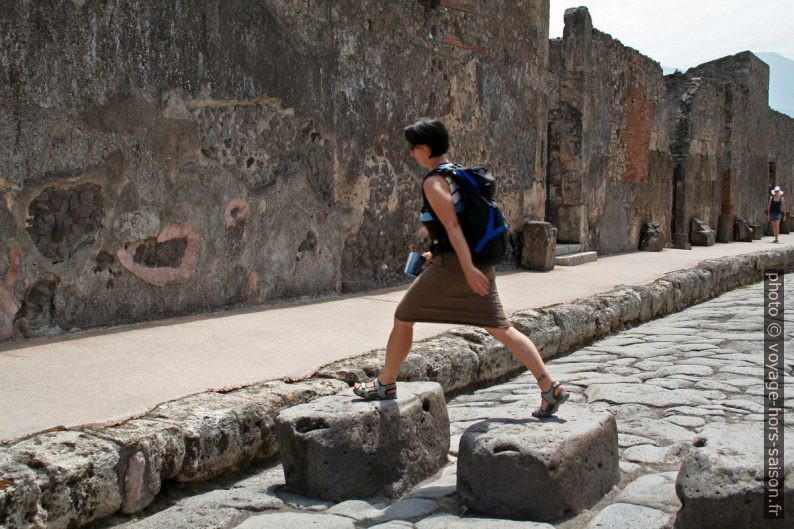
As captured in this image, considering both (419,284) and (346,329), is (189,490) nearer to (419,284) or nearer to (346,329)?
(419,284)

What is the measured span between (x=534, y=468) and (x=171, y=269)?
121 inches

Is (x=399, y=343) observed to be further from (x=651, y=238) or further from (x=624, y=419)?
(x=651, y=238)

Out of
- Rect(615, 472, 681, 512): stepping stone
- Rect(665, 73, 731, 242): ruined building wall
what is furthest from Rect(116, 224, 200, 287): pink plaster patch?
Rect(665, 73, 731, 242): ruined building wall

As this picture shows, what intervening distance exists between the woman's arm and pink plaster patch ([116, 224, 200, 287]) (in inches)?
93.7

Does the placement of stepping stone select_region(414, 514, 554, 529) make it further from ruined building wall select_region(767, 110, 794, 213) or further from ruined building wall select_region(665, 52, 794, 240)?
ruined building wall select_region(767, 110, 794, 213)

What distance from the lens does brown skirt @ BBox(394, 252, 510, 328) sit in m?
3.28

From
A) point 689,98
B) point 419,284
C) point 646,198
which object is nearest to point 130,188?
point 419,284

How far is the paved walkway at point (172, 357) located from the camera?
3.13 metres

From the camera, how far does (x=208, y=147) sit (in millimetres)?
5391

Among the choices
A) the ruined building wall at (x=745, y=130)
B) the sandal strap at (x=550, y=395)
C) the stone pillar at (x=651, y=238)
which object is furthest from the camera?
the ruined building wall at (x=745, y=130)

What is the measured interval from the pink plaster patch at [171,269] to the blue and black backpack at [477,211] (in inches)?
92.2

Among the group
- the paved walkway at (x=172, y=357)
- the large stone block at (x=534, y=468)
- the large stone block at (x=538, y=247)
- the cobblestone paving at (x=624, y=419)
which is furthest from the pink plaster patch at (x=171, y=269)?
the large stone block at (x=538, y=247)

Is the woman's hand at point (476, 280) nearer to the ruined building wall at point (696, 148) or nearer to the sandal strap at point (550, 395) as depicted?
the sandal strap at point (550, 395)

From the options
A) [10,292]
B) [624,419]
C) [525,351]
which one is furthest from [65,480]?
[624,419]
